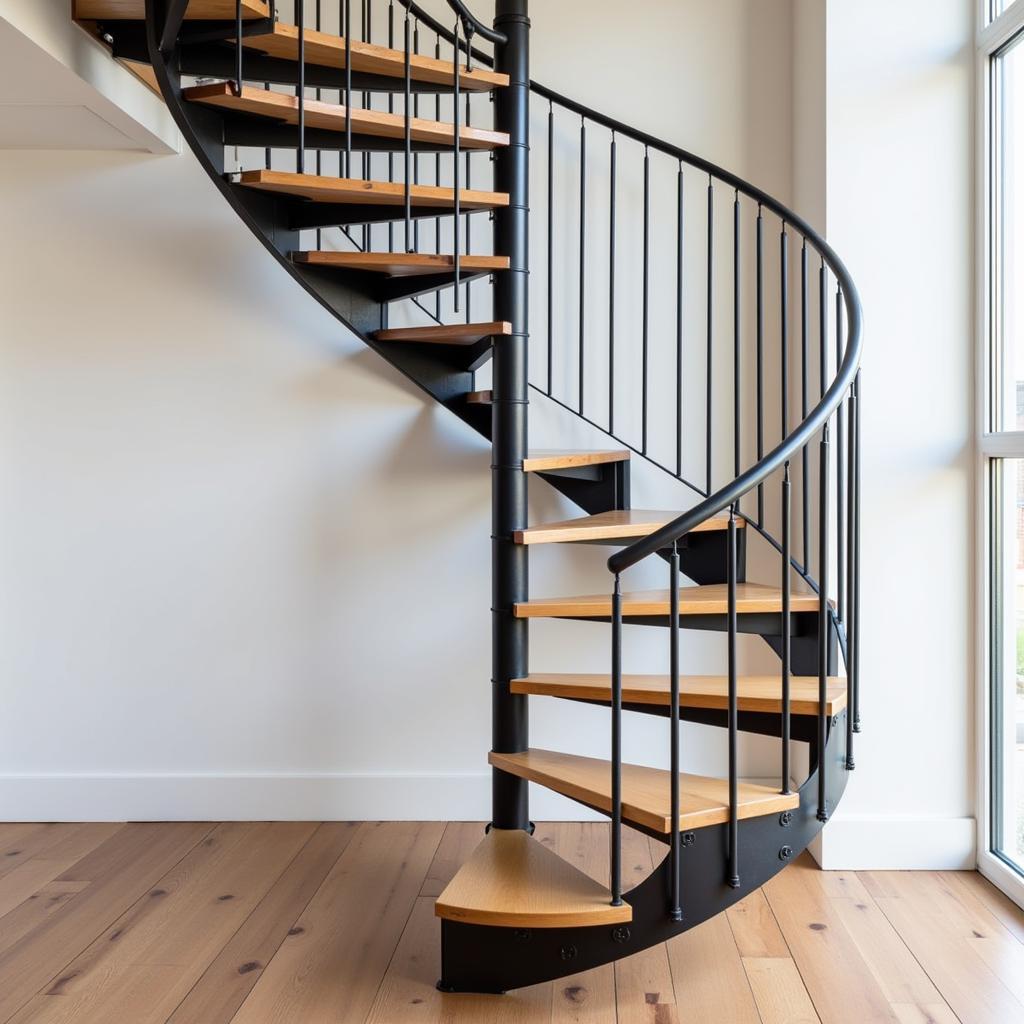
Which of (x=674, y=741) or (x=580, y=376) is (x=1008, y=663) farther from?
(x=580, y=376)

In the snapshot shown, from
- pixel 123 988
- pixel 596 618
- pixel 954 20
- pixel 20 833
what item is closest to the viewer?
pixel 123 988

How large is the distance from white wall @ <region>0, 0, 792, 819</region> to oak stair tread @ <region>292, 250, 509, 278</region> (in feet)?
2.36

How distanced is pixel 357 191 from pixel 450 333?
1.62 feet

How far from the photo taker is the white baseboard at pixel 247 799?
12.0 ft

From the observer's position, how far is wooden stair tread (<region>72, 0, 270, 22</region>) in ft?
8.89

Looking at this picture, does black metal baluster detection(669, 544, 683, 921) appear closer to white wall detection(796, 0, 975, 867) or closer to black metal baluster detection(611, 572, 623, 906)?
black metal baluster detection(611, 572, 623, 906)

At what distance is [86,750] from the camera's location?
3.71 meters

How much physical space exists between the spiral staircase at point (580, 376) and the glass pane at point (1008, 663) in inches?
18.5

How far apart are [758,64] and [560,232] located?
0.94 m

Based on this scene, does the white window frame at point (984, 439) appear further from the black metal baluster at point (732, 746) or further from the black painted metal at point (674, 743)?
the black painted metal at point (674, 743)

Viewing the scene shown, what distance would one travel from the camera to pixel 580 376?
3.43m

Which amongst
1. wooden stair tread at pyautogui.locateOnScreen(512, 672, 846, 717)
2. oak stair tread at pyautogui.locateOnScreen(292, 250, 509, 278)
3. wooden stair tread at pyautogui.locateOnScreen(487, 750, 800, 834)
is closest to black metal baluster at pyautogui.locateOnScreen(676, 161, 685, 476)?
oak stair tread at pyautogui.locateOnScreen(292, 250, 509, 278)

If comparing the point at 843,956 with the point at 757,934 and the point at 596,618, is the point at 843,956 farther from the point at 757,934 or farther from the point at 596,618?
the point at 596,618

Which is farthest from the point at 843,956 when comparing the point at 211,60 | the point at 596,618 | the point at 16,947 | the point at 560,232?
the point at 211,60
